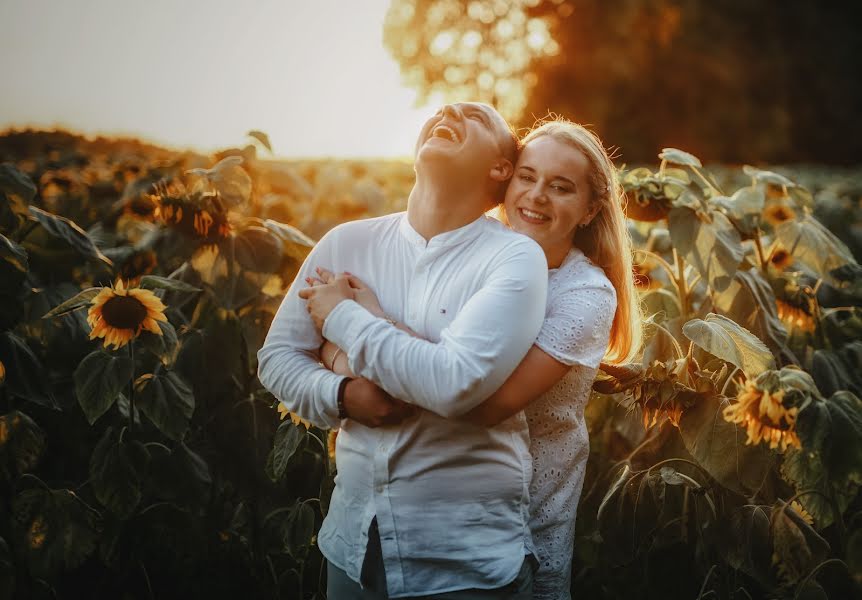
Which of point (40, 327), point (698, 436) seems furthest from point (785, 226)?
point (40, 327)

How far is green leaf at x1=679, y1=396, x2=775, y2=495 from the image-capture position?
6.20ft

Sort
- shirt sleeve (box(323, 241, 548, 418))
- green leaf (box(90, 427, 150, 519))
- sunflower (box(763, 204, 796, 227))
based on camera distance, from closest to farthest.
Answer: shirt sleeve (box(323, 241, 548, 418)), green leaf (box(90, 427, 150, 519)), sunflower (box(763, 204, 796, 227))

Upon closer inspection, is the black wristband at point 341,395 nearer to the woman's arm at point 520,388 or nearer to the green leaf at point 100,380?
the woman's arm at point 520,388

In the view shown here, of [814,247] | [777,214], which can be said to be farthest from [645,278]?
[777,214]

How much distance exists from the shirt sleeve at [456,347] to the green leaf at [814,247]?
1442 millimetres

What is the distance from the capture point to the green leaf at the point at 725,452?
6.20 ft

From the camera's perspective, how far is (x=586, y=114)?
72.4 ft

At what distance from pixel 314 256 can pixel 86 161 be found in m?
4.29

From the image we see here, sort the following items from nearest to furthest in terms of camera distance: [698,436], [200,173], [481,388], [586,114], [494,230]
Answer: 1. [481,388]
2. [494,230]
3. [698,436]
4. [200,173]
5. [586,114]

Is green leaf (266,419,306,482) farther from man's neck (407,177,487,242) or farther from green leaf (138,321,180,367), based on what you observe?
man's neck (407,177,487,242)

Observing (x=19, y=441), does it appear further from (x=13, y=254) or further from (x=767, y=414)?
(x=767, y=414)

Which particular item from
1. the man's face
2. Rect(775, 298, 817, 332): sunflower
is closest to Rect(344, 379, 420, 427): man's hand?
the man's face

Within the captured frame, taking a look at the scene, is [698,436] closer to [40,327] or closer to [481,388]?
[481,388]

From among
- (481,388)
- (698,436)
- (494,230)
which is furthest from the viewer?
(698,436)
